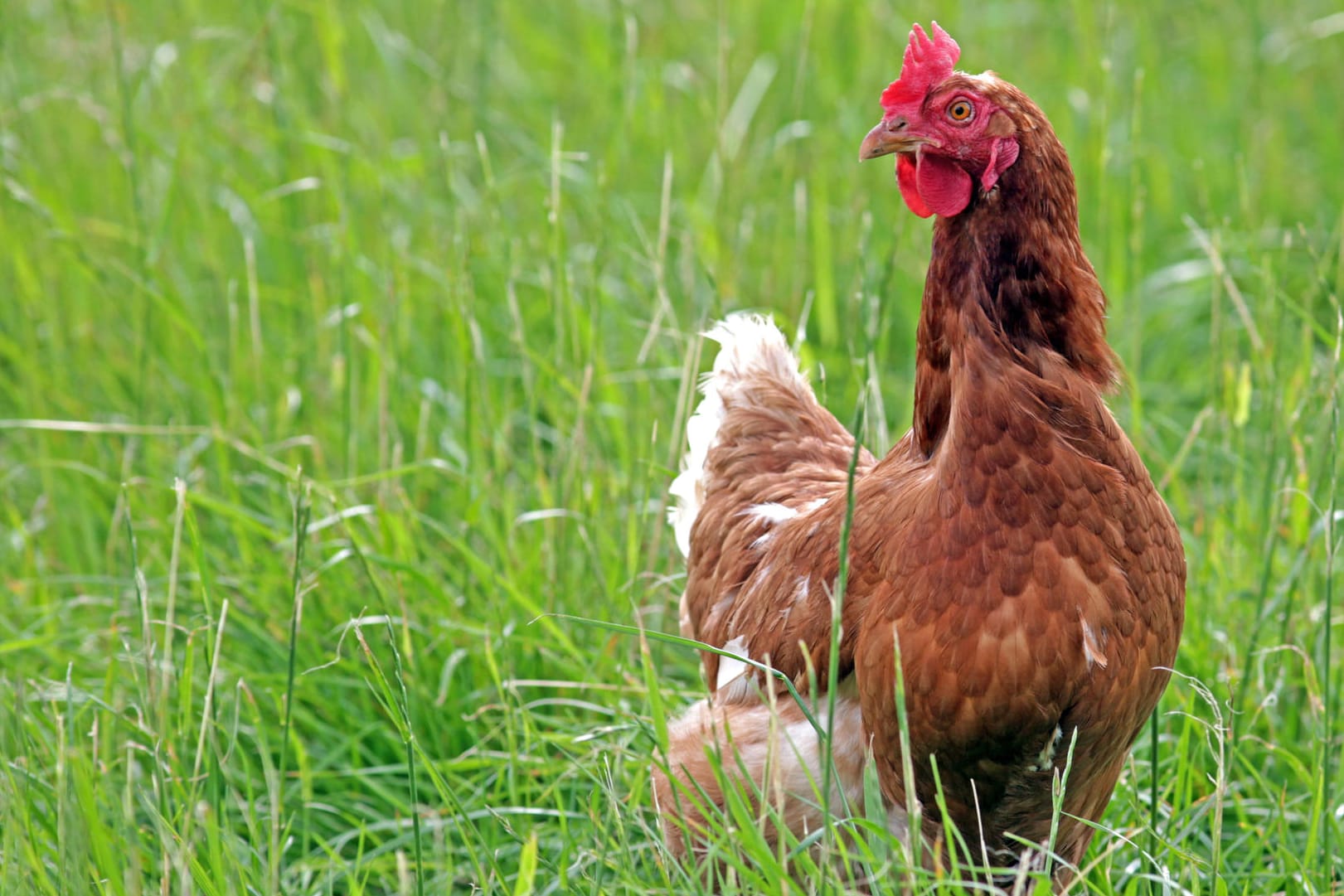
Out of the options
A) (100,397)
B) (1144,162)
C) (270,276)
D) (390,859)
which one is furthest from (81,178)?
(1144,162)

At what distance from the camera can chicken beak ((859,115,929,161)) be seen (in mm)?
2359

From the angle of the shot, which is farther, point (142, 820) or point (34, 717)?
point (142, 820)

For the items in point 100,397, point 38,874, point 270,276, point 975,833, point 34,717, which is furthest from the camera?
point 270,276

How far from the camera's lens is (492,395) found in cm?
442

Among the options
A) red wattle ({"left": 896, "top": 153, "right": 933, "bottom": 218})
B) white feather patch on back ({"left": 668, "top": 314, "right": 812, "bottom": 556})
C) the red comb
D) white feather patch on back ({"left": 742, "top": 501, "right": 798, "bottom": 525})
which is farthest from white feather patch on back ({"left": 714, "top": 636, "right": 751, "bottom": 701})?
the red comb

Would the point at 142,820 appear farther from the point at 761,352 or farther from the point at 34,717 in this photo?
the point at 761,352

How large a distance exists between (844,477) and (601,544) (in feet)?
2.59

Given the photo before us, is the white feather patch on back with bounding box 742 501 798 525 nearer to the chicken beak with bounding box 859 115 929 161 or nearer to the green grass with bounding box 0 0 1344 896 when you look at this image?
the green grass with bounding box 0 0 1344 896

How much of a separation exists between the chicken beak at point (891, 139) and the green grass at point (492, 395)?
0.70 meters

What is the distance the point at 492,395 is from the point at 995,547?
2.46m

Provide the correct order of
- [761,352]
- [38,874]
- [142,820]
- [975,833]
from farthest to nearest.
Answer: [761,352], [142,820], [975,833], [38,874]

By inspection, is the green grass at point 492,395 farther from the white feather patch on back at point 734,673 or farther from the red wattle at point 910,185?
the red wattle at point 910,185

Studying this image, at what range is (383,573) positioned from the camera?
360 cm

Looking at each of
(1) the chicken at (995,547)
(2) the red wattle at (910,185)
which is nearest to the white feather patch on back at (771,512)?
(1) the chicken at (995,547)
